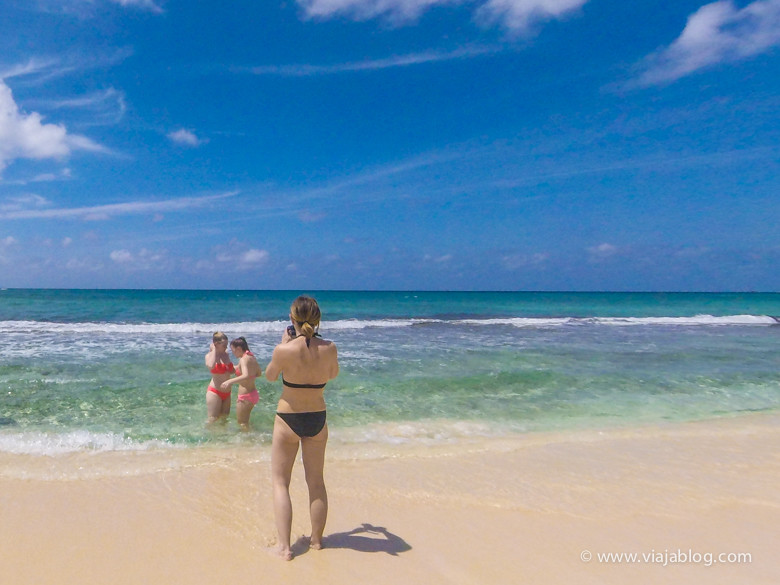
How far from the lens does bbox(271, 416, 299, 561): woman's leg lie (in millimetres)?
3609

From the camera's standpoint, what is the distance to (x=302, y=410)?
11.8 feet

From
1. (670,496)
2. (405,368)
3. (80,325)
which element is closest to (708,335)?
(405,368)

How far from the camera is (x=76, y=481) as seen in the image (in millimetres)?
4953

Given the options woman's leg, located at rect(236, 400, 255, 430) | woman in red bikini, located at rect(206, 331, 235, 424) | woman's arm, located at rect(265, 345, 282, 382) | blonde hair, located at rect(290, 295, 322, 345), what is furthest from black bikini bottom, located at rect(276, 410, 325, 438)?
woman in red bikini, located at rect(206, 331, 235, 424)

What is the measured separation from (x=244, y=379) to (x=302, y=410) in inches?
115

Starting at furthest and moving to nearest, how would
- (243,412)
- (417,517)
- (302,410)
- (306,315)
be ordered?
(243,412) → (417,517) → (302,410) → (306,315)

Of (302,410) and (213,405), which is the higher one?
(302,410)

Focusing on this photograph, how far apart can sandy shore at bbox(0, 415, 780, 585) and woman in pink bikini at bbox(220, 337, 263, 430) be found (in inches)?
37.9

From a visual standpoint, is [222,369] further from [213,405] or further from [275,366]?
[275,366]

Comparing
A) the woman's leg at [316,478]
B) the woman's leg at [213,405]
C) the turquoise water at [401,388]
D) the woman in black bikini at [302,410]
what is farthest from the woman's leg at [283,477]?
the woman's leg at [213,405]

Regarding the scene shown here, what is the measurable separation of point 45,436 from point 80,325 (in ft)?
70.8

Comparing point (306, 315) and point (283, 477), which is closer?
point (306, 315)

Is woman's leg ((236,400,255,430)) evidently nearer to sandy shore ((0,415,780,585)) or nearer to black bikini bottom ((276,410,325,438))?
sandy shore ((0,415,780,585))

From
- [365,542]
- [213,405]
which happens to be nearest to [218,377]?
[213,405]
